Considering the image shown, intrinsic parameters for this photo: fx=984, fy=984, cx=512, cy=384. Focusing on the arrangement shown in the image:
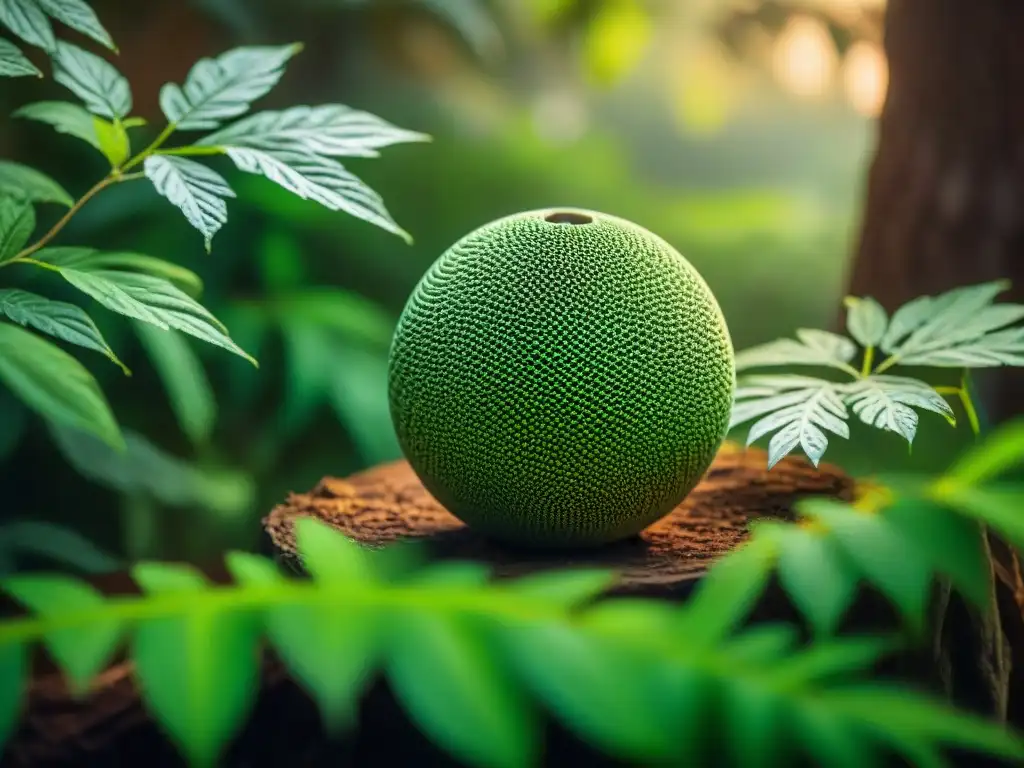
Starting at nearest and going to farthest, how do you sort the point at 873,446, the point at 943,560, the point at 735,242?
1. the point at 943,560
2. the point at 873,446
3. the point at 735,242


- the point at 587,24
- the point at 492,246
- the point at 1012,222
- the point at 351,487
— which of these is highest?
the point at 587,24

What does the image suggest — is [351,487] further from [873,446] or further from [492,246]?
[873,446]

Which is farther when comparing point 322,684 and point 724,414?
point 724,414

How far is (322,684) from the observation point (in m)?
0.49

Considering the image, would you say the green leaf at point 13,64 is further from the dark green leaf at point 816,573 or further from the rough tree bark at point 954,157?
the rough tree bark at point 954,157

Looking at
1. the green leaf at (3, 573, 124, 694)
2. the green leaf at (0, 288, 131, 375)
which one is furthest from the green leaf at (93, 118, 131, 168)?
the green leaf at (3, 573, 124, 694)

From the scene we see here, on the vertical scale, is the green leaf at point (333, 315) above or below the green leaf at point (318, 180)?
below

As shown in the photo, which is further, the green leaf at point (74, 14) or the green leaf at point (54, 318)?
the green leaf at point (74, 14)

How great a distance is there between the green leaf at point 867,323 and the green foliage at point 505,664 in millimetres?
613

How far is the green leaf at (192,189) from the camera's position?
0.87m

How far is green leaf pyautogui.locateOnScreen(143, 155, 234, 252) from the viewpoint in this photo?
0.87 meters

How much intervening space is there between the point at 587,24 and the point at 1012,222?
1.06m

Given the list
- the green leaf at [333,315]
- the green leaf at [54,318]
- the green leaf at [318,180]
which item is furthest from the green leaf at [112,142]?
the green leaf at [333,315]

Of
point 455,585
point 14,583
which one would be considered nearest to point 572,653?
point 455,585
